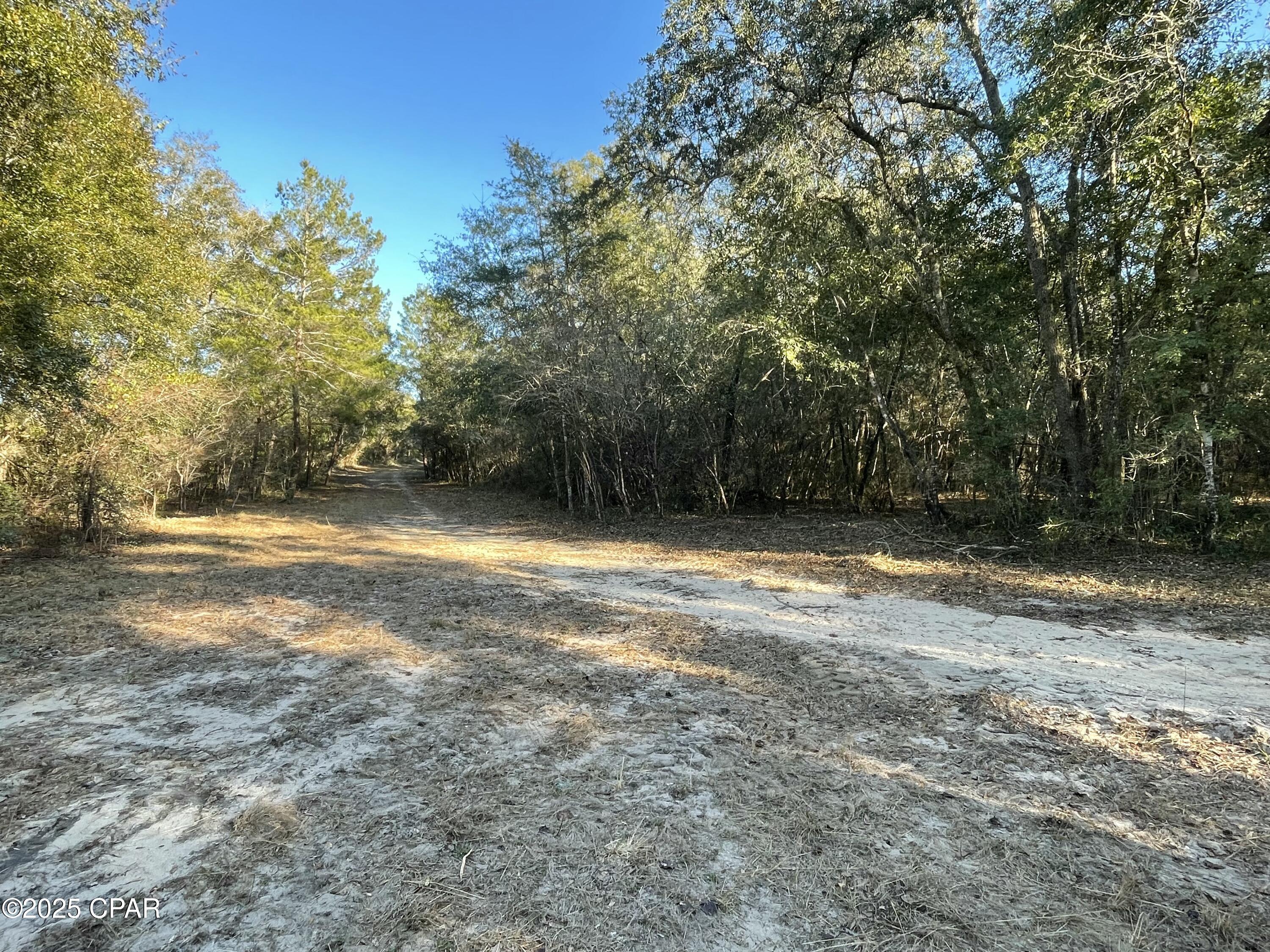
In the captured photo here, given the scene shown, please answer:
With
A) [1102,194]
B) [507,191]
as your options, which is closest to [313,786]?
[1102,194]

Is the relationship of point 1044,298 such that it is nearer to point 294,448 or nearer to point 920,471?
point 920,471

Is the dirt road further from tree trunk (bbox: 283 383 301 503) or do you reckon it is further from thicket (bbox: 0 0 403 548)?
tree trunk (bbox: 283 383 301 503)

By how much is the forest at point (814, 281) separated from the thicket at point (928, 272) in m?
0.05

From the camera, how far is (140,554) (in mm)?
8898

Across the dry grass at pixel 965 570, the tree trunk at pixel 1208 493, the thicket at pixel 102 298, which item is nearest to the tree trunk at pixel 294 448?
the thicket at pixel 102 298

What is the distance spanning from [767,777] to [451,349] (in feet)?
72.6

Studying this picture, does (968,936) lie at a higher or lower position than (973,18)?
lower

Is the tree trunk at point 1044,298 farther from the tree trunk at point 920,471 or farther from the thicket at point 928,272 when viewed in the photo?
the tree trunk at point 920,471

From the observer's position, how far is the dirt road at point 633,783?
1935 millimetres

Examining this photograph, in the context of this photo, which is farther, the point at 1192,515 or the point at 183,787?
the point at 1192,515

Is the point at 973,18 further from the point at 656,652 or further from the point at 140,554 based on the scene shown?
the point at 140,554

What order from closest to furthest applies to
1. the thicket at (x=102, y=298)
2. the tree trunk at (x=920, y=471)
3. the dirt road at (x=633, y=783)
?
the dirt road at (x=633, y=783)
the thicket at (x=102, y=298)
the tree trunk at (x=920, y=471)

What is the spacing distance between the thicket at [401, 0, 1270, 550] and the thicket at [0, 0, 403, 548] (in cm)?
652

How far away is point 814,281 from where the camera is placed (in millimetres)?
10531
